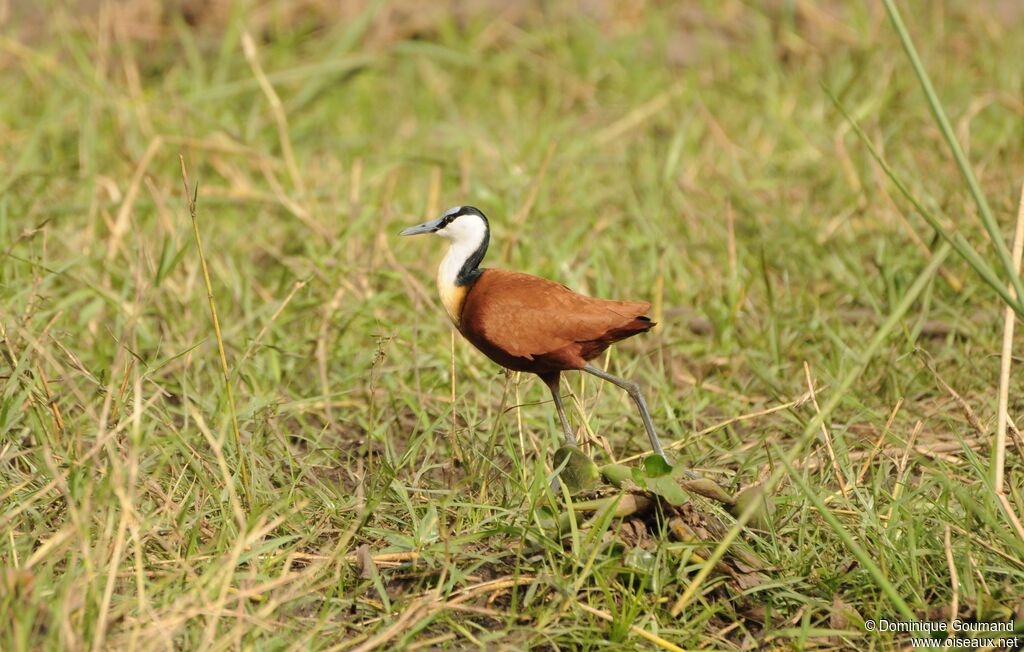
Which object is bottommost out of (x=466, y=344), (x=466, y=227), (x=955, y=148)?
(x=466, y=344)

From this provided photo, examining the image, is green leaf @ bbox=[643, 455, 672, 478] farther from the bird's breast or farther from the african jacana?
the bird's breast

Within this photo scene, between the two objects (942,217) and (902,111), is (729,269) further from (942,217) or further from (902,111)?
(902,111)

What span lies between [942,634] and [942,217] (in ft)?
7.68

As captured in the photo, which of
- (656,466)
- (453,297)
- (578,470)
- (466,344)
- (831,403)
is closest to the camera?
(831,403)

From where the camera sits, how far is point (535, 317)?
274cm

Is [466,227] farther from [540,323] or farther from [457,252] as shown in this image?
[540,323]

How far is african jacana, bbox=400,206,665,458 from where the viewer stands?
2734mm

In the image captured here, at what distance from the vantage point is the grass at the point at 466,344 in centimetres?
257

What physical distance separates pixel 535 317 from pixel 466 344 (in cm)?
119

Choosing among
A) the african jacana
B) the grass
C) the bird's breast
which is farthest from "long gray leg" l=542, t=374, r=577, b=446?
the bird's breast

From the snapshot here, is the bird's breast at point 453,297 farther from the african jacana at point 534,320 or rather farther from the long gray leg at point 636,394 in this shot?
the long gray leg at point 636,394

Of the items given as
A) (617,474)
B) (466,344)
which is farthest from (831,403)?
(466,344)

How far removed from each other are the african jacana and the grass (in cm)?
20

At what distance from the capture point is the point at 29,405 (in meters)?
3.04
